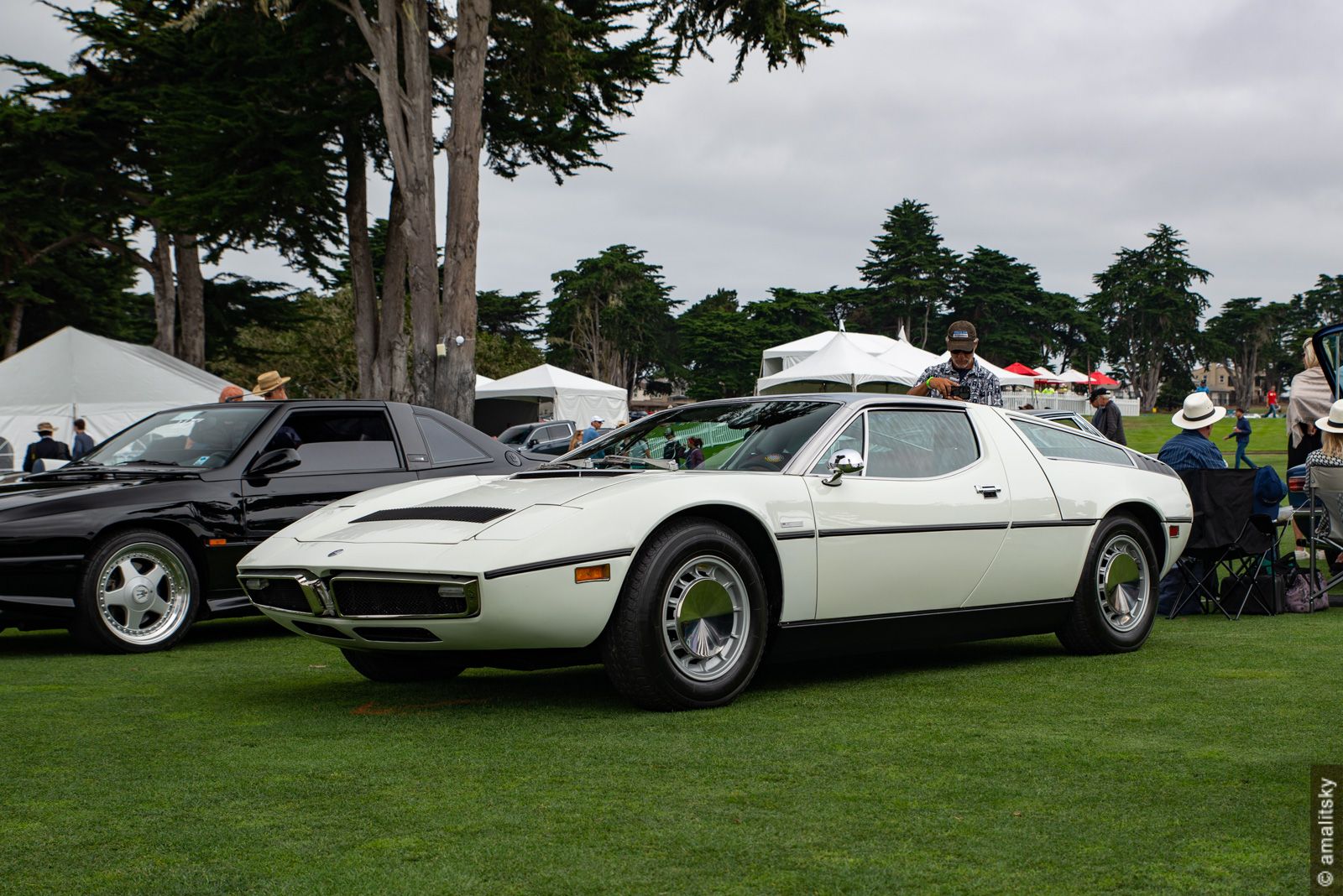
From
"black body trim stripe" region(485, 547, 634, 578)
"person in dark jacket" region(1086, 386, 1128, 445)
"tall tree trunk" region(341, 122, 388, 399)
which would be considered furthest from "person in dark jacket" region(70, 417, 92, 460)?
"black body trim stripe" region(485, 547, 634, 578)

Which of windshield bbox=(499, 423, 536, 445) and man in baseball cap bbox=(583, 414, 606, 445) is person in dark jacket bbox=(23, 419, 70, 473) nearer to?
man in baseball cap bbox=(583, 414, 606, 445)

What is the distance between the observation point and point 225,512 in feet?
27.0

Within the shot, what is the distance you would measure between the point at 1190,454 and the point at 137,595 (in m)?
6.87

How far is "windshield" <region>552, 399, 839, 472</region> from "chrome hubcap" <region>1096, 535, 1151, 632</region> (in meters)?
1.83

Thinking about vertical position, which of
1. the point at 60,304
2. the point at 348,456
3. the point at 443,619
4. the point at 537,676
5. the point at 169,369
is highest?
the point at 60,304

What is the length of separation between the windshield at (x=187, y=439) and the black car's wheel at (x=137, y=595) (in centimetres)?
71

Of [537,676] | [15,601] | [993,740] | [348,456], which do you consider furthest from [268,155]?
[993,740]

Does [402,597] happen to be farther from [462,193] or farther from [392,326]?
[392,326]

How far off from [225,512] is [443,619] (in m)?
3.87

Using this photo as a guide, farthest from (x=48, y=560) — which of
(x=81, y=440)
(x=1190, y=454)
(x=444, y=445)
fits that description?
(x=81, y=440)

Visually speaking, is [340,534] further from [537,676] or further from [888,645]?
[888,645]

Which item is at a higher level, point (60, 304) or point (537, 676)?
point (60, 304)

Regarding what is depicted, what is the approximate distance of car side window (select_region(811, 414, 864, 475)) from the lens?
228 inches

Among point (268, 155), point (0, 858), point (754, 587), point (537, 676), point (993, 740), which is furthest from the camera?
point (268, 155)
